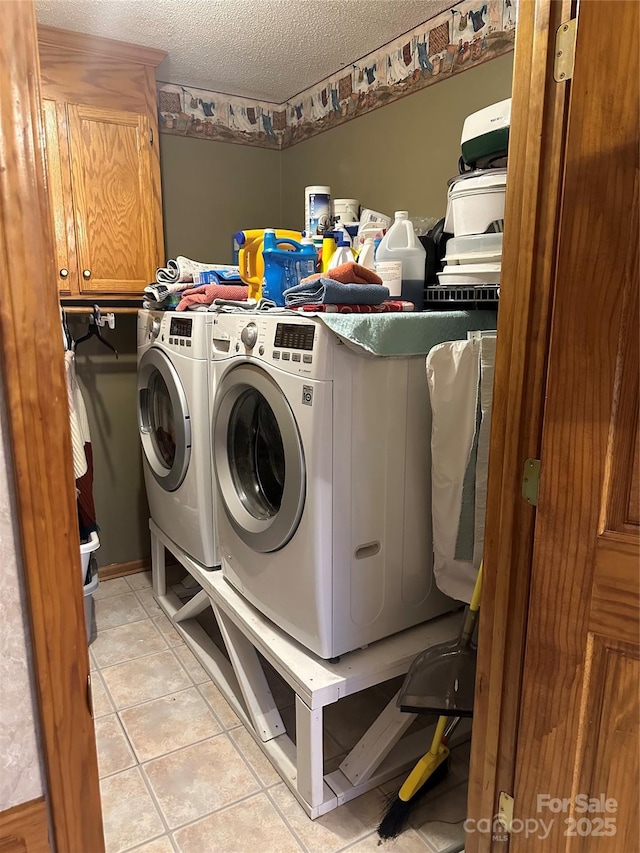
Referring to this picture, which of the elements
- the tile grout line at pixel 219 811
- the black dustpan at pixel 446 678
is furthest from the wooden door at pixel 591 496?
the tile grout line at pixel 219 811

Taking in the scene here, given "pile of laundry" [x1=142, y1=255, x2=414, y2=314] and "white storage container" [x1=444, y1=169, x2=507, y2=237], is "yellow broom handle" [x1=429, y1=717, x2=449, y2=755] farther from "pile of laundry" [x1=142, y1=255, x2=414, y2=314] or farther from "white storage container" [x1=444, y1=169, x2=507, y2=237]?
"white storage container" [x1=444, y1=169, x2=507, y2=237]

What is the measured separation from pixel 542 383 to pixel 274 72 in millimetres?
2170

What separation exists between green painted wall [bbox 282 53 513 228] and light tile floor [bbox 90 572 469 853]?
186cm

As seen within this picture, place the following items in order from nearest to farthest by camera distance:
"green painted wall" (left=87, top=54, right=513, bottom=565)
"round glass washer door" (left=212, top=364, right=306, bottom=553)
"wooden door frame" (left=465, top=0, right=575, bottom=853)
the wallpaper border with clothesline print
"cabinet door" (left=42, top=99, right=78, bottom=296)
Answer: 1. "wooden door frame" (left=465, top=0, right=575, bottom=853)
2. "round glass washer door" (left=212, top=364, right=306, bottom=553)
3. the wallpaper border with clothesline print
4. "cabinet door" (left=42, top=99, right=78, bottom=296)
5. "green painted wall" (left=87, top=54, right=513, bottom=565)

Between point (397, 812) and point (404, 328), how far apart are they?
4.14 feet

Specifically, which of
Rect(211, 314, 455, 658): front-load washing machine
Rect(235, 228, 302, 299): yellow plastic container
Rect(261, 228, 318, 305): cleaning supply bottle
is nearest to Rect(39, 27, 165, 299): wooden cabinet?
Rect(235, 228, 302, 299): yellow plastic container

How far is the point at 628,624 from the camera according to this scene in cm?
94

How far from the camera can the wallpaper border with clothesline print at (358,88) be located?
198 centimetres

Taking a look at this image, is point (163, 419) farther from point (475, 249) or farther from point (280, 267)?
point (475, 249)

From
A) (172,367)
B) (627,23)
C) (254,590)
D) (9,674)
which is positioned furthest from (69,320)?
(627,23)

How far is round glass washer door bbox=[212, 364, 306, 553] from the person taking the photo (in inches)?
66.0

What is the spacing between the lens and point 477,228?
1.68 metres

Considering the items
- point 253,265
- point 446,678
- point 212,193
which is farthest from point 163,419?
point 446,678

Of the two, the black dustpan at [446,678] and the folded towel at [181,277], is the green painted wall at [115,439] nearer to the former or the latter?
the folded towel at [181,277]
